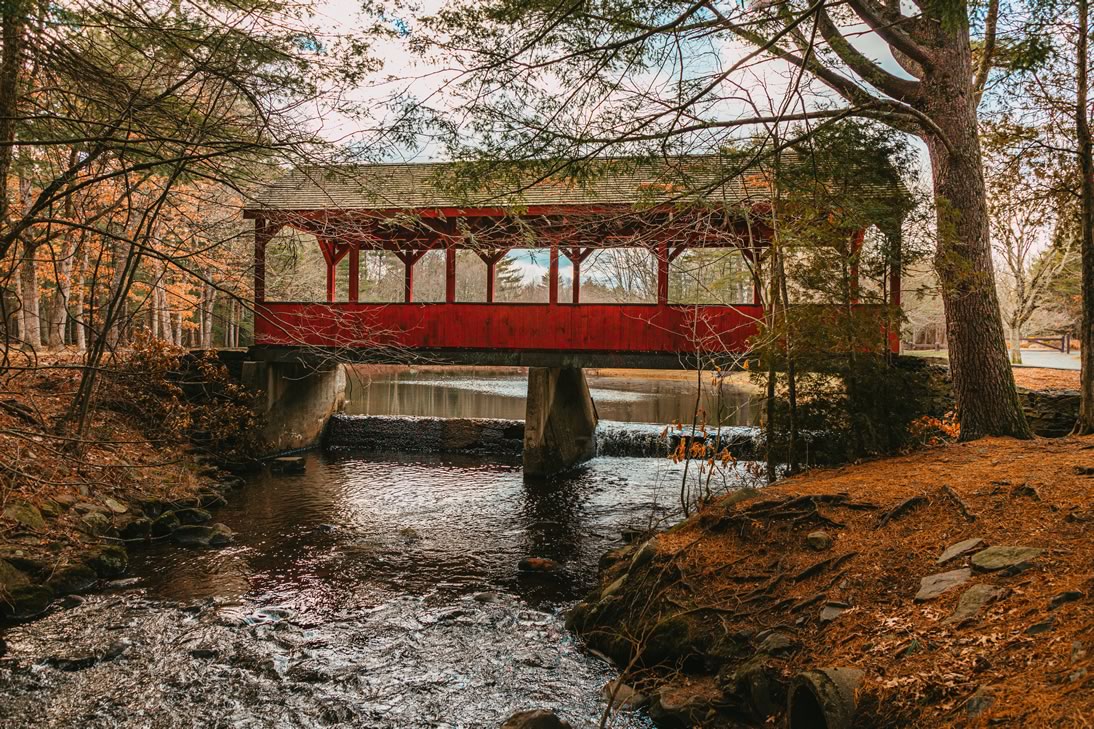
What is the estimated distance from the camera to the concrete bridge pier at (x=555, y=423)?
11500mm

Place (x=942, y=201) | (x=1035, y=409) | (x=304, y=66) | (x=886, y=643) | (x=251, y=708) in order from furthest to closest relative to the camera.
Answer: (x=1035, y=409)
(x=942, y=201)
(x=304, y=66)
(x=251, y=708)
(x=886, y=643)

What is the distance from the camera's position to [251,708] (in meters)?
4.08

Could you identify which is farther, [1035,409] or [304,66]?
[1035,409]

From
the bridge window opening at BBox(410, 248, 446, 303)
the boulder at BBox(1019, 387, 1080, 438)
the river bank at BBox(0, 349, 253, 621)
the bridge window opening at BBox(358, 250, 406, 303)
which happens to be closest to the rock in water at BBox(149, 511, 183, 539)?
the river bank at BBox(0, 349, 253, 621)

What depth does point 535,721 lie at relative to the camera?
3523 mm

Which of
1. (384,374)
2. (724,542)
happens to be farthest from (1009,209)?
(384,374)

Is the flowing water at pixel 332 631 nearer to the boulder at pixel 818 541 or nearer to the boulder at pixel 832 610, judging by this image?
the boulder at pixel 832 610

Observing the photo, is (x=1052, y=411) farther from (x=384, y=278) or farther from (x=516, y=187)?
(x=384, y=278)

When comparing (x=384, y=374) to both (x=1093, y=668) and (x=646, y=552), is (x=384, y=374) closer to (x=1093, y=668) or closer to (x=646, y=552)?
(x=646, y=552)

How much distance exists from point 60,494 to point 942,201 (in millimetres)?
9215

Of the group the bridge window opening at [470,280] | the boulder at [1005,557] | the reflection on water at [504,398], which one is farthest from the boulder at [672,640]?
the bridge window opening at [470,280]

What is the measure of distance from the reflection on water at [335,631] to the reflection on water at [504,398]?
700cm

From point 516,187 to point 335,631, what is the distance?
4475 mm

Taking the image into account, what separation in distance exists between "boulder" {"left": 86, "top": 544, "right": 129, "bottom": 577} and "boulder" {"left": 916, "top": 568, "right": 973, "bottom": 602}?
650 centimetres
